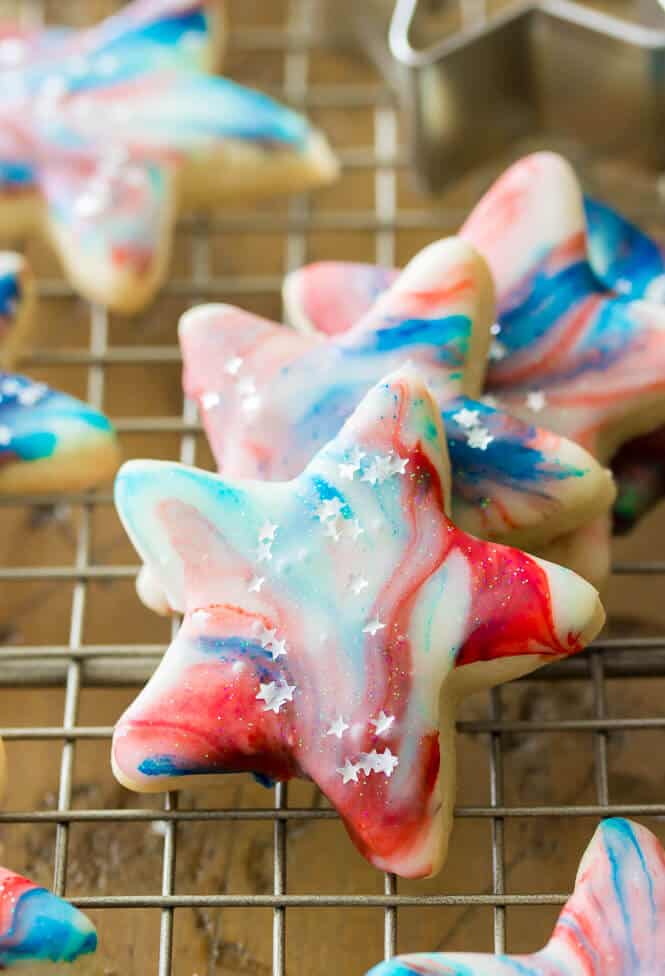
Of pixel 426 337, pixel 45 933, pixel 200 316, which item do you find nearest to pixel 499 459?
pixel 426 337

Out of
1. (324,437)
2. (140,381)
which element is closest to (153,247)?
(140,381)

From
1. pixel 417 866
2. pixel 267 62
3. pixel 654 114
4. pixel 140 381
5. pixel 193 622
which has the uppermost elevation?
pixel 267 62

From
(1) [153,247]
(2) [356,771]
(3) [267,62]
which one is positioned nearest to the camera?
(2) [356,771]

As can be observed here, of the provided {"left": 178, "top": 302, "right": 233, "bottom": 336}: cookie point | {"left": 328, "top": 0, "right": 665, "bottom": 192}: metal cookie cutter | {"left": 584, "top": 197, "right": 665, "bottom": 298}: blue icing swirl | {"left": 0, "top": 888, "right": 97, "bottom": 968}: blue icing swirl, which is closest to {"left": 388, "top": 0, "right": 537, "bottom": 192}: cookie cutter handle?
{"left": 328, "top": 0, "right": 665, "bottom": 192}: metal cookie cutter

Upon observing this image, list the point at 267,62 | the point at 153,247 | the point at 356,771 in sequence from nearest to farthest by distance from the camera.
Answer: the point at 356,771 < the point at 153,247 < the point at 267,62

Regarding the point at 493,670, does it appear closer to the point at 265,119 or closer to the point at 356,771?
the point at 356,771

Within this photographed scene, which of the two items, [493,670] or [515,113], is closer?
[493,670]

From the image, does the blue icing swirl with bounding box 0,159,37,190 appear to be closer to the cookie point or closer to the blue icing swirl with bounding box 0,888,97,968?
the cookie point

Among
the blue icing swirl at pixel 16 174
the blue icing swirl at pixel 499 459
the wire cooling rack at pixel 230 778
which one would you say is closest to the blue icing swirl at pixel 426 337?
the blue icing swirl at pixel 499 459
